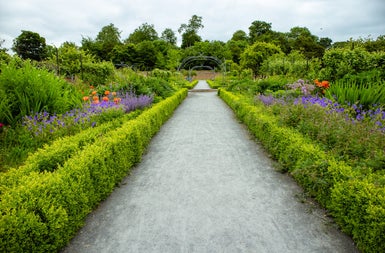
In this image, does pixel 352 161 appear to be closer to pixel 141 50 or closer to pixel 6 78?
pixel 6 78

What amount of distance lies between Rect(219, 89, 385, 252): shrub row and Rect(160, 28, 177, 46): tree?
275ft

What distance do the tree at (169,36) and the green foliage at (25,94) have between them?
3216 inches

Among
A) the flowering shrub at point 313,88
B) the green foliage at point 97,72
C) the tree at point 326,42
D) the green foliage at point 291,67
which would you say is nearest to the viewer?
the flowering shrub at point 313,88

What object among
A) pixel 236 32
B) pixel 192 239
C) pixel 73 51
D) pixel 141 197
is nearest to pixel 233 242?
pixel 192 239

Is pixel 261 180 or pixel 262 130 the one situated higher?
pixel 262 130

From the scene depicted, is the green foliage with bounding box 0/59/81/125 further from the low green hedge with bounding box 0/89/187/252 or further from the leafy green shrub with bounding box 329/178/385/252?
the leafy green shrub with bounding box 329/178/385/252

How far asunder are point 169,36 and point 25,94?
8301 centimetres

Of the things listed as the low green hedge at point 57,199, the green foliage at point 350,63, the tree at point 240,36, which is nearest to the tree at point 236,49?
the tree at point 240,36

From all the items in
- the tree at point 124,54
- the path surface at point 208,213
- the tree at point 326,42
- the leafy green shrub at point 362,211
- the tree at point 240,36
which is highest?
the tree at point 240,36

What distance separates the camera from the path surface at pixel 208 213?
2.64 meters

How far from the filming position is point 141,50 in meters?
58.3

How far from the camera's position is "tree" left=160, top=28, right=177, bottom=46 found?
83.4 m

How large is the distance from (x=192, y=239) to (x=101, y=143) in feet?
6.46

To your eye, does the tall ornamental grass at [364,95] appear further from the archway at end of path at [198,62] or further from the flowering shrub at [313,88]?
the archway at end of path at [198,62]
